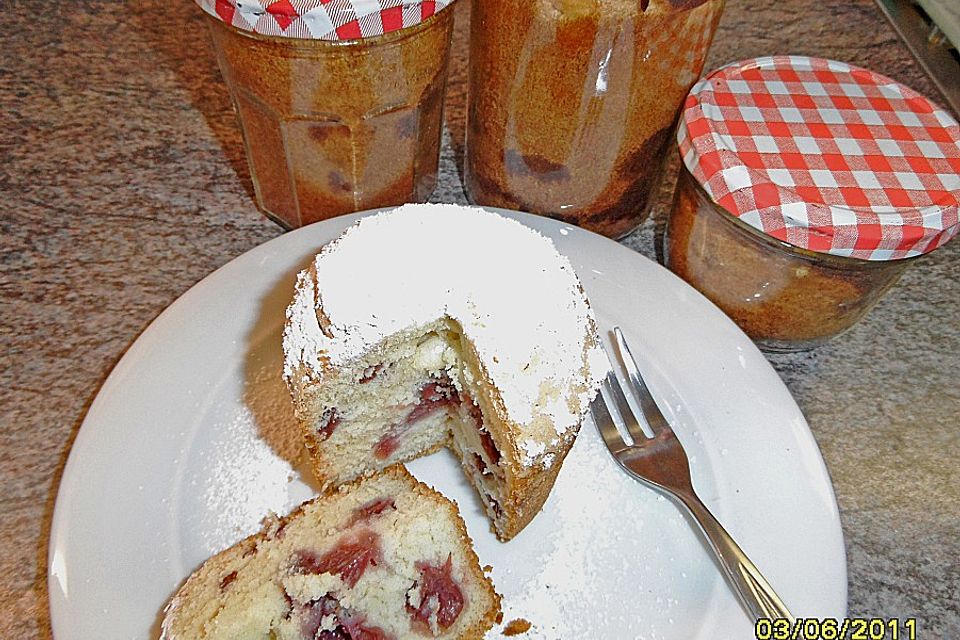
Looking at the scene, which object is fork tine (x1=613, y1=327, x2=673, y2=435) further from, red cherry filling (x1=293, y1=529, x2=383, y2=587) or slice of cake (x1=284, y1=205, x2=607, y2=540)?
red cherry filling (x1=293, y1=529, x2=383, y2=587)

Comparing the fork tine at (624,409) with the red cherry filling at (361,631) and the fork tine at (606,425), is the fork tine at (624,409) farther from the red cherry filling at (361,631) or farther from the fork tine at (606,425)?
the red cherry filling at (361,631)

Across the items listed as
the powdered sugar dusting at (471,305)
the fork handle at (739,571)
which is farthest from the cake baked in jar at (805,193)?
the fork handle at (739,571)

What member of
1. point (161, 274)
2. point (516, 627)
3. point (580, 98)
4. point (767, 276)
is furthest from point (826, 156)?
point (161, 274)

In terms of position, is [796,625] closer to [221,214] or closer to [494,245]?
[494,245]

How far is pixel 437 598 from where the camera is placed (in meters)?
1.33

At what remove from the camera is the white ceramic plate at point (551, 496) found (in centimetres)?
135

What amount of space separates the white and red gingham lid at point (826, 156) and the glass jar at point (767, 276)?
0.05 meters

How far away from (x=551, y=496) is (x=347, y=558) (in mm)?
410

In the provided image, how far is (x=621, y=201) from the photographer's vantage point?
1840 millimetres

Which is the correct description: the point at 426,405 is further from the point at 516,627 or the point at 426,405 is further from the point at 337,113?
the point at 337,113

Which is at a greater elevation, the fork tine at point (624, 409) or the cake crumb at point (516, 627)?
the fork tine at point (624, 409)

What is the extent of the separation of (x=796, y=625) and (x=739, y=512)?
0.72 feet

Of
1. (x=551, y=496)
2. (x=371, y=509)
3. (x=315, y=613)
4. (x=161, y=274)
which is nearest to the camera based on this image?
(x=315, y=613)

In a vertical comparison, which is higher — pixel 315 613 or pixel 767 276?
pixel 767 276
